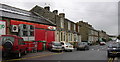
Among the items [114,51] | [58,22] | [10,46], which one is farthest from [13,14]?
[114,51]

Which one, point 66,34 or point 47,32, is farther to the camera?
point 66,34

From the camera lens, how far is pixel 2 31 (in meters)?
18.2

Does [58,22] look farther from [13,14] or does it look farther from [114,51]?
[114,51]

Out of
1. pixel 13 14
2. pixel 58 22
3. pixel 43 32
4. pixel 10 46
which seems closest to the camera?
pixel 10 46

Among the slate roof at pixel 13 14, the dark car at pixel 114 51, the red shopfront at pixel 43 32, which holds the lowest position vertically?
the dark car at pixel 114 51

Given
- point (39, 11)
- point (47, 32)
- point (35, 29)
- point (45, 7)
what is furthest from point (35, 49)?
point (45, 7)

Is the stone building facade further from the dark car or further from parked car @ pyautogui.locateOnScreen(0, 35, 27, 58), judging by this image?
parked car @ pyautogui.locateOnScreen(0, 35, 27, 58)

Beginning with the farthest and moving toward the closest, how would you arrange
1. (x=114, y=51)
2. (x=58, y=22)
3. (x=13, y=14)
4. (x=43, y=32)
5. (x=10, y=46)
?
(x=58, y=22)
(x=43, y=32)
(x=13, y=14)
(x=114, y=51)
(x=10, y=46)

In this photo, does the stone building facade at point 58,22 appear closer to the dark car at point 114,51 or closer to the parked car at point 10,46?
the dark car at point 114,51

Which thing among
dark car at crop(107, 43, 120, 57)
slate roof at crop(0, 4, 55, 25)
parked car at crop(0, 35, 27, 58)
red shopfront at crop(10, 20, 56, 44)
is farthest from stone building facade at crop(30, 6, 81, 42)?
parked car at crop(0, 35, 27, 58)

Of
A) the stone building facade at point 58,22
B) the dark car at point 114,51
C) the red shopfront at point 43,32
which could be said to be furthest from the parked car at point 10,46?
the stone building facade at point 58,22

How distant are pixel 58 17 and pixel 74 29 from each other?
11.5 metres

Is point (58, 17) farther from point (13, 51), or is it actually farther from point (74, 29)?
point (13, 51)

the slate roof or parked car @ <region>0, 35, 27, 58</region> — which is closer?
parked car @ <region>0, 35, 27, 58</region>
